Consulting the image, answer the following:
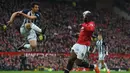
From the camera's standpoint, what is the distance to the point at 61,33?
44781 mm

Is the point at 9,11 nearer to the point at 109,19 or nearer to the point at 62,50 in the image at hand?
the point at 62,50

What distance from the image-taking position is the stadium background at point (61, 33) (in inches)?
1437

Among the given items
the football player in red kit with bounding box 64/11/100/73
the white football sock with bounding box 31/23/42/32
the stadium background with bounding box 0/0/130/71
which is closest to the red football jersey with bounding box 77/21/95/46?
the football player in red kit with bounding box 64/11/100/73

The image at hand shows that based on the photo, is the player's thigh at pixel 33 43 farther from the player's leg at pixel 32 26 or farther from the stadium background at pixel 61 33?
the stadium background at pixel 61 33

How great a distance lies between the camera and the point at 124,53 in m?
42.8

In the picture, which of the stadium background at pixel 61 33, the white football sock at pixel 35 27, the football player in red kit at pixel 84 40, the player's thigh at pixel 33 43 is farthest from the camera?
the stadium background at pixel 61 33

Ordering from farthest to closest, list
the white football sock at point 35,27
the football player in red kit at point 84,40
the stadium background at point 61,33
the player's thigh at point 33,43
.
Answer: the stadium background at point 61,33 → the player's thigh at point 33,43 → the white football sock at point 35,27 → the football player in red kit at point 84,40

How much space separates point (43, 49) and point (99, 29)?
1000 centimetres

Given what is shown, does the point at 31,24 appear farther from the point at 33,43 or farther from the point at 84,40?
the point at 84,40

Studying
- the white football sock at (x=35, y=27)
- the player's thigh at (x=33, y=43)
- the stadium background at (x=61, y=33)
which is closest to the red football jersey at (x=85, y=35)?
the white football sock at (x=35, y=27)

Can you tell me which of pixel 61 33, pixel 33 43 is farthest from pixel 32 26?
pixel 61 33

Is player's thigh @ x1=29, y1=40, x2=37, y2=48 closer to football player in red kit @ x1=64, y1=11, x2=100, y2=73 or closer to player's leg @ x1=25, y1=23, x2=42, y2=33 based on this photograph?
player's leg @ x1=25, y1=23, x2=42, y2=33

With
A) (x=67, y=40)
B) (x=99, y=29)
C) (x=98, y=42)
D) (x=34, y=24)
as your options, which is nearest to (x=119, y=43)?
(x=99, y=29)

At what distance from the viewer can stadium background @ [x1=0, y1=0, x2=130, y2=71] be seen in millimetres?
36500
